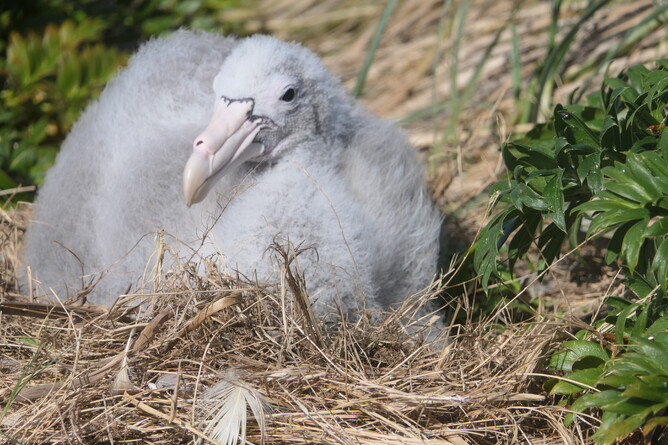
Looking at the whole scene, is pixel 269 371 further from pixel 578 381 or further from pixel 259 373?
pixel 578 381

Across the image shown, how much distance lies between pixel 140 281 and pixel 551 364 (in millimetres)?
1297

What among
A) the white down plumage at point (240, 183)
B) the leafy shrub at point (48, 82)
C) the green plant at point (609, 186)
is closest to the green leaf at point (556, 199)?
the green plant at point (609, 186)

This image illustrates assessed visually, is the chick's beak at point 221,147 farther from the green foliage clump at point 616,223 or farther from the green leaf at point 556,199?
the green leaf at point 556,199

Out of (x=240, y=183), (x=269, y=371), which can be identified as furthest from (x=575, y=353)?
(x=240, y=183)

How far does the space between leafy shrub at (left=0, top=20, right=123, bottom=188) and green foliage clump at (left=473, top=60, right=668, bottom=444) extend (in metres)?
2.71

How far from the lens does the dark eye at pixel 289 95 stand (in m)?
2.60

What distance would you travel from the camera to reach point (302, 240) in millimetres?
2420

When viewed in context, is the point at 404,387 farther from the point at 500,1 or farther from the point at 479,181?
the point at 500,1

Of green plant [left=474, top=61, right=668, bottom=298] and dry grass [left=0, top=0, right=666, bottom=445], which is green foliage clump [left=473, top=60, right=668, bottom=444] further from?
dry grass [left=0, top=0, right=666, bottom=445]

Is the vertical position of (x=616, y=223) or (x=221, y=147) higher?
(x=221, y=147)

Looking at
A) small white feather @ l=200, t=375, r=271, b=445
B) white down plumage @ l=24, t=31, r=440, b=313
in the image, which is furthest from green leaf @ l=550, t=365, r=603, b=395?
small white feather @ l=200, t=375, r=271, b=445

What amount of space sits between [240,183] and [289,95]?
13.4 inches

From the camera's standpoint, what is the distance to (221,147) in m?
2.44

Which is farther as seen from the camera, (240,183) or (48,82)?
(48,82)
